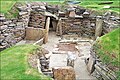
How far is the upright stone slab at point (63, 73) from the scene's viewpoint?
10.8 metres

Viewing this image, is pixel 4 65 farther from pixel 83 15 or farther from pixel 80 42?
pixel 83 15

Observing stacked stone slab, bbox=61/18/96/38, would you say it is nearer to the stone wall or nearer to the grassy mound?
the stone wall

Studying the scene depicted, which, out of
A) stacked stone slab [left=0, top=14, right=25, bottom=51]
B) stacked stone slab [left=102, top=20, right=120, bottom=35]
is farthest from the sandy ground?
stacked stone slab [left=0, top=14, right=25, bottom=51]

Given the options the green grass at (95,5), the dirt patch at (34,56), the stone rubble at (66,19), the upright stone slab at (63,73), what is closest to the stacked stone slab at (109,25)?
the stone rubble at (66,19)

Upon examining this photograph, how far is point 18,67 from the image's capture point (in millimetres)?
9766

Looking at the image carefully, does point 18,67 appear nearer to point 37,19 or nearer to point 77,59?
point 77,59

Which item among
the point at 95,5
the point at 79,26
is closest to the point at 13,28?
the point at 79,26

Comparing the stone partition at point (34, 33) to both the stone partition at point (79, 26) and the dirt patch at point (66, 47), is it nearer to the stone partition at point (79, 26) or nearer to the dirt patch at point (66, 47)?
the dirt patch at point (66, 47)

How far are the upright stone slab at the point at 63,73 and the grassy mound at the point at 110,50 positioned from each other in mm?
1471

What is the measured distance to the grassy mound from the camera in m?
11.4

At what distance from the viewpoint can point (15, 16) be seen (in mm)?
18109

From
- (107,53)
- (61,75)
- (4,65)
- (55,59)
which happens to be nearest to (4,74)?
(4,65)

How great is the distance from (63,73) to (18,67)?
71.4 inches

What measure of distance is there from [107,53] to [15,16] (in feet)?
24.9
